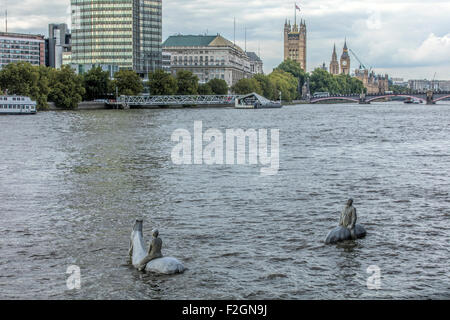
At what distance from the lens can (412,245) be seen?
21.5m

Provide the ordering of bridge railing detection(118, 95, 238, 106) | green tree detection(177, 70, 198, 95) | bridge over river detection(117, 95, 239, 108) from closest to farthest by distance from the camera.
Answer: bridge over river detection(117, 95, 239, 108) < bridge railing detection(118, 95, 238, 106) < green tree detection(177, 70, 198, 95)

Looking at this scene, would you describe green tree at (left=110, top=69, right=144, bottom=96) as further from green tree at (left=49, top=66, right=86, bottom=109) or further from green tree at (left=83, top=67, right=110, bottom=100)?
green tree at (left=49, top=66, right=86, bottom=109)

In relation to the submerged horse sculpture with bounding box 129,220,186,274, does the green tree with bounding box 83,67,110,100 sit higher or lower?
higher

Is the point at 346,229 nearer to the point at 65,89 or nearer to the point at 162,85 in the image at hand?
the point at 65,89

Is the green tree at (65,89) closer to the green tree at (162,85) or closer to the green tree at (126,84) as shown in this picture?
the green tree at (126,84)

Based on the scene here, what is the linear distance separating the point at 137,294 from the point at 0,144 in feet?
152

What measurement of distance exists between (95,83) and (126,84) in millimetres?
9946

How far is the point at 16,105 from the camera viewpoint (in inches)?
4894

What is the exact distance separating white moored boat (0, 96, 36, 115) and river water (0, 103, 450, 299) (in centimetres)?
8161

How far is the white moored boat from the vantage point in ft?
406

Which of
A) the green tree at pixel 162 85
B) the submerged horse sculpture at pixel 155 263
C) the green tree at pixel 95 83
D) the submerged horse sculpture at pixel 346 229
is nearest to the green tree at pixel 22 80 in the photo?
the green tree at pixel 95 83

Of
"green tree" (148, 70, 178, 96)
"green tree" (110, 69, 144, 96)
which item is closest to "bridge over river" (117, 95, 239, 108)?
"green tree" (110, 69, 144, 96)

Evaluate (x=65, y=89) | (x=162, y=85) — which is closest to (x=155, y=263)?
(x=65, y=89)
